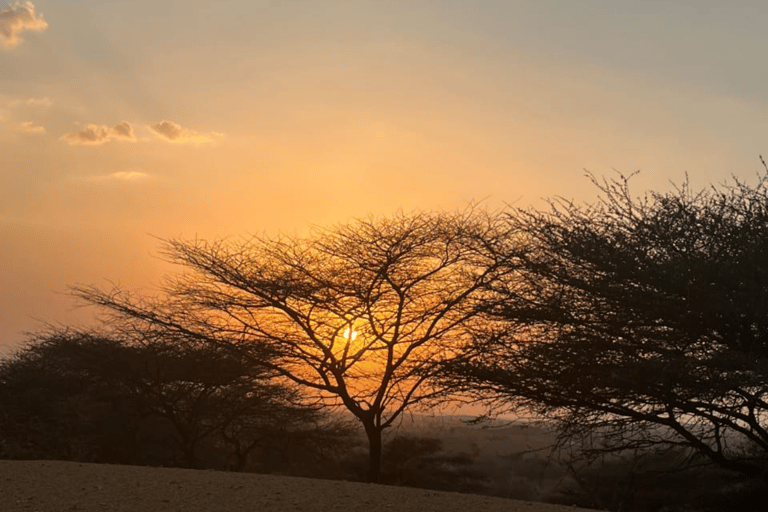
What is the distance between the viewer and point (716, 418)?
14672mm

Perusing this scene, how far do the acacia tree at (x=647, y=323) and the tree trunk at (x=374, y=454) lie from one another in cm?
569

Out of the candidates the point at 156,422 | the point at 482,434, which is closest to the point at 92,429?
the point at 156,422

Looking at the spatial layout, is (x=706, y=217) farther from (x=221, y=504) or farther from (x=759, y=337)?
(x=221, y=504)

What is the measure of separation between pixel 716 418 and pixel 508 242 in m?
6.05

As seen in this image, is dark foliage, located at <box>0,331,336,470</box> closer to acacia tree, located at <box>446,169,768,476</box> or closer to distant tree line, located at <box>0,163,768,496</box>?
distant tree line, located at <box>0,163,768,496</box>

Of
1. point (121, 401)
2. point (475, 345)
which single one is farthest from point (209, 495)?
point (121, 401)

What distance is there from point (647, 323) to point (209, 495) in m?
6.51

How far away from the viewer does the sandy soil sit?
468 inches

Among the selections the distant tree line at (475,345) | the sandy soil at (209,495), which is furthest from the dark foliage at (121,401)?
the sandy soil at (209,495)

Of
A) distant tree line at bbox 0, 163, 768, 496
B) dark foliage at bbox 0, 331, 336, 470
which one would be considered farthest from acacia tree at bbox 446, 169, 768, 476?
dark foliage at bbox 0, 331, 336, 470

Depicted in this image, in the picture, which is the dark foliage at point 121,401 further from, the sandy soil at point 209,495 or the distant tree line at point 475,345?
the sandy soil at point 209,495

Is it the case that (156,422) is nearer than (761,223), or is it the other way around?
(761,223)

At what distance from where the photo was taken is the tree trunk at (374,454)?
810 inches

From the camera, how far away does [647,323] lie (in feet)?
46.0
